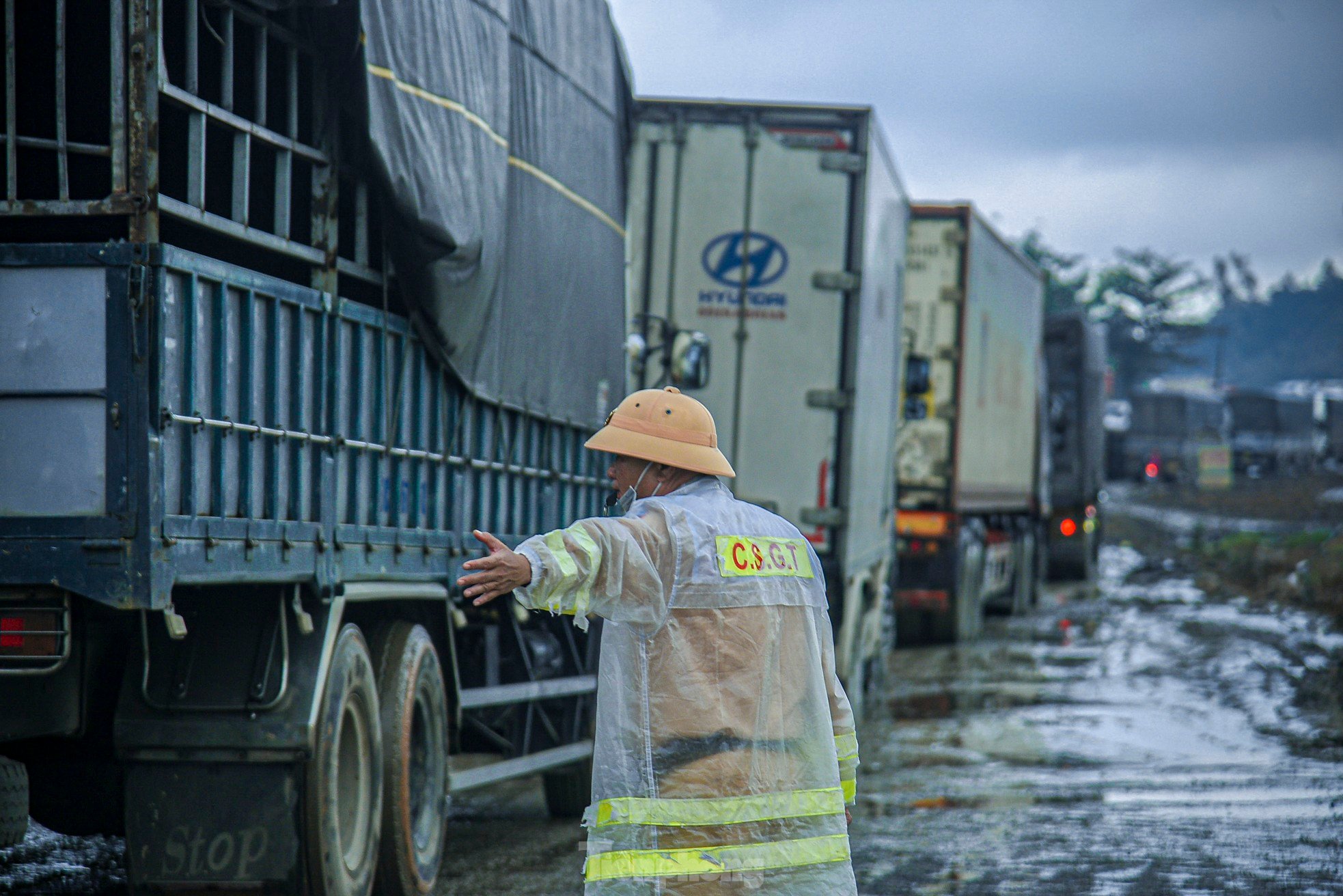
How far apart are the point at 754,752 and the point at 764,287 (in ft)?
24.5

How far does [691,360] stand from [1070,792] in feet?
10.4

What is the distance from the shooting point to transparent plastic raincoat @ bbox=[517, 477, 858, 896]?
342 cm

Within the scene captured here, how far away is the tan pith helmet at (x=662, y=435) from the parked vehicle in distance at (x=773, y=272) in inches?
278

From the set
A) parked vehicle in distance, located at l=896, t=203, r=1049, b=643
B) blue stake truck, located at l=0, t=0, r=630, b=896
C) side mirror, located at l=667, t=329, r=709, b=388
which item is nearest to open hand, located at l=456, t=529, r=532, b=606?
blue stake truck, located at l=0, t=0, r=630, b=896

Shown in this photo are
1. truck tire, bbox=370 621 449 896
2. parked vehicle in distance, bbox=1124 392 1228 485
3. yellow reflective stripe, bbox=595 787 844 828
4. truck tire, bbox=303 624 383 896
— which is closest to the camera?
yellow reflective stripe, bbox=595 787 844 828

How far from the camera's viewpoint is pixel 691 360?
9211 mm

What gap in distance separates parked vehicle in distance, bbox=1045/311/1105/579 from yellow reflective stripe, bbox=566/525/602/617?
23.7 meters

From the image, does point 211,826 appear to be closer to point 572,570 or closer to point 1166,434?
point 572,570

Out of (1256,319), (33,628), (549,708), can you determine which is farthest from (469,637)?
(1256,319)

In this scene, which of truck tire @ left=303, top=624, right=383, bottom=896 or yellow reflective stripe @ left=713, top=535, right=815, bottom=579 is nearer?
yellow reflective stripe @ left=713, top=535, right=815, bottom=579

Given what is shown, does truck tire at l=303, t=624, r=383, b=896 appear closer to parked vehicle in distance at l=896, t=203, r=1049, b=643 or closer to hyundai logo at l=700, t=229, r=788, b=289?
hyundai logo at l=700, t=229, r=788, b=289

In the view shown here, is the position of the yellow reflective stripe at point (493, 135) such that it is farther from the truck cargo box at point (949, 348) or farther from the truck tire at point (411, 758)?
the truck cargo box at point (949, 348)

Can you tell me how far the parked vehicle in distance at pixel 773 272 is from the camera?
10734mm

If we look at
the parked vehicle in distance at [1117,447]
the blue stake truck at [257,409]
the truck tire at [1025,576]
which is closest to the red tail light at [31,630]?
the blue stake truck at [257,409]
